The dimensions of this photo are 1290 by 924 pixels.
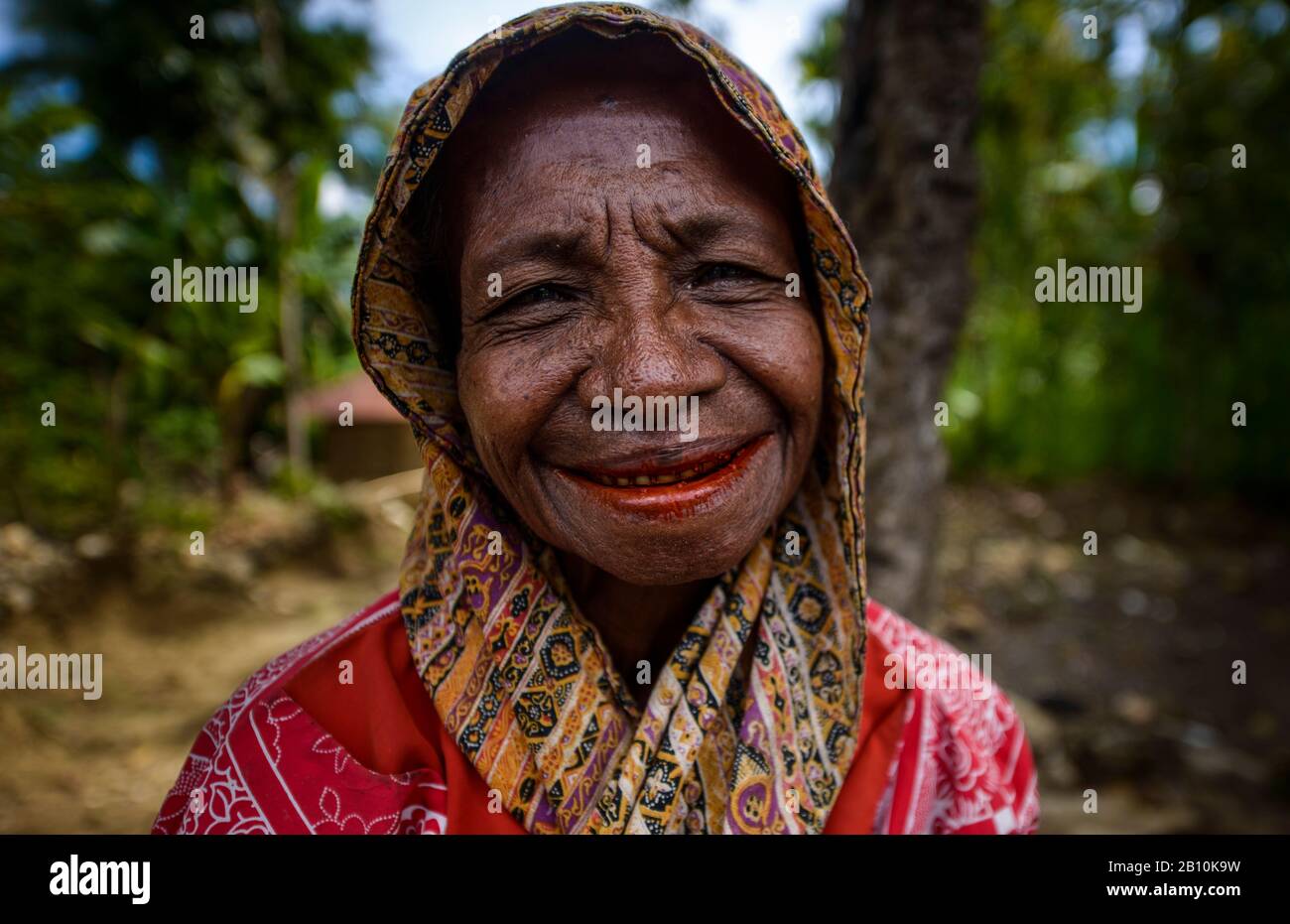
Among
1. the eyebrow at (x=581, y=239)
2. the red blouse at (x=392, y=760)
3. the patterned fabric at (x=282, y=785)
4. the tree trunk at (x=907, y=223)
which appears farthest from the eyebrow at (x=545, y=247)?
the tree trunk at (x=907, y=223)

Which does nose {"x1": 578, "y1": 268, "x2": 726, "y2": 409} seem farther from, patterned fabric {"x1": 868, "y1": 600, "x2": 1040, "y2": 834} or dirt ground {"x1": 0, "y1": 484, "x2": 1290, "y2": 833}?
dirt ground {"x1": 0, "y1": 484, "x2": 1290, "y2": 833}

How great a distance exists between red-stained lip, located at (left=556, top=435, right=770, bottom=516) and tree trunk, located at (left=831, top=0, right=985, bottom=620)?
175 cm

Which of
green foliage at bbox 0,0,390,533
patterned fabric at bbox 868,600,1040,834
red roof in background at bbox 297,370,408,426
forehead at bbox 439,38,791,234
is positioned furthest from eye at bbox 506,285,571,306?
red roof in background at bbox 297,370,408,426

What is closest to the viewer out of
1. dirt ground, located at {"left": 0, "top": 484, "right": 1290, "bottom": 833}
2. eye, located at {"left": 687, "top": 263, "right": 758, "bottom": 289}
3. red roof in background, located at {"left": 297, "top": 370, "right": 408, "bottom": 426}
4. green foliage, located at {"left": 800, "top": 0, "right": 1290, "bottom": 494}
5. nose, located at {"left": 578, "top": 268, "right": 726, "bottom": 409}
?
nose, located at {"left": 578, "top": 268, "right": 726, "bottom": 409}

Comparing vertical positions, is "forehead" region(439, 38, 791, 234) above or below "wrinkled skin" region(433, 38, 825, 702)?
above

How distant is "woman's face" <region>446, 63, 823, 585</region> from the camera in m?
1.07

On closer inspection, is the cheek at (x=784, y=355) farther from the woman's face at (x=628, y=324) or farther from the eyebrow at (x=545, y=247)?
the eyebrow at (x=545, y=247)

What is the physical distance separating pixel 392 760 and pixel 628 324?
769 mm

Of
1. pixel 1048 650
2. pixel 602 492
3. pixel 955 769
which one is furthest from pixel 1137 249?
pixel 602 492

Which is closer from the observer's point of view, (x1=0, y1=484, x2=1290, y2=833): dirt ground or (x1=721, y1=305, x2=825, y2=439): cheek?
(x1=721, y1=305, x2=825, y2=439): cheek

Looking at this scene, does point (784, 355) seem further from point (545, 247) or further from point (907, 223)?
point (907, 223)

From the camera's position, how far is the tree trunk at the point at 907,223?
95.4 inches
